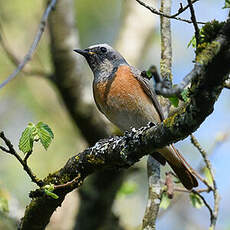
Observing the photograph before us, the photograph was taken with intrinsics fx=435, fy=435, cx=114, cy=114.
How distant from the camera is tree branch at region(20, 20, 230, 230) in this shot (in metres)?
2.57

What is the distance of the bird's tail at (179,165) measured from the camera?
5289mm

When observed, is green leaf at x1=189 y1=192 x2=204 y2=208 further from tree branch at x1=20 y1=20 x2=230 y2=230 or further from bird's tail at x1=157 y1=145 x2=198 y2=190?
tree branch at x1=20 y1=20 x2=230 y2=230

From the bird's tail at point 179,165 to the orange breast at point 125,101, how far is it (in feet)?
1.54

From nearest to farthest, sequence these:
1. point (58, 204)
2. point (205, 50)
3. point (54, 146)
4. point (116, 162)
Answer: point (205, 50), point (116, 162), point (58, 204), point (54, 146)

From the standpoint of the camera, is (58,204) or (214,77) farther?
(58,204)

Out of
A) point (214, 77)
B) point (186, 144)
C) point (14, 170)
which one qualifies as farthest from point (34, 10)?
point (214, 77)

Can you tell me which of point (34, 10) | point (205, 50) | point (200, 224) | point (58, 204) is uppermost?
point (34, 10)

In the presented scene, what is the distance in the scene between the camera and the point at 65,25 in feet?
23.7

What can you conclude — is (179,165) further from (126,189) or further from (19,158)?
(19,158)

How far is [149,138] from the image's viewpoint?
3311mm

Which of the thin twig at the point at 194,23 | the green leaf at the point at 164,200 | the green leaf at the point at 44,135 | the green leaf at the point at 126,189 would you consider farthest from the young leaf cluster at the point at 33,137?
the green leaf at the point at 126,189

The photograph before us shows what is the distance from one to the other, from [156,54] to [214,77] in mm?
9576

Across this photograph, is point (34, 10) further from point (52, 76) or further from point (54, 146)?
point (52, 76)

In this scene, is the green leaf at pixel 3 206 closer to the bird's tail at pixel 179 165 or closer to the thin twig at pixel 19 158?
the thin twig at pixel 19 158
